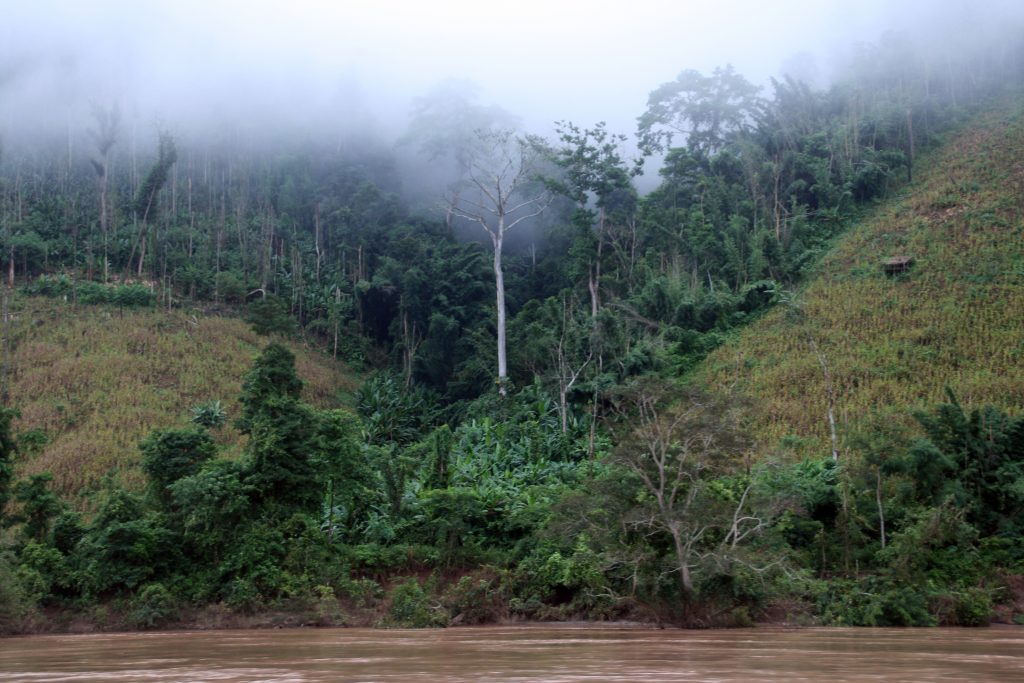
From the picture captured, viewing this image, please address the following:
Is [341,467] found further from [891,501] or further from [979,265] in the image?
[979,265]

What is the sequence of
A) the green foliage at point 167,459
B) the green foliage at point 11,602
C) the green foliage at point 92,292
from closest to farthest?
the green foliage at point 11,602 < the green foliage at point 167,459 < the green foliage at point 92,292

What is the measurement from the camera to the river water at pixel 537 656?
10109 millimetres

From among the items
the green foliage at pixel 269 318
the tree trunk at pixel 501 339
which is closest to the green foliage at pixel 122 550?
the tree trunk at pixel 501 339

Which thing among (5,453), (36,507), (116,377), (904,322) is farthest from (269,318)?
(904,322)

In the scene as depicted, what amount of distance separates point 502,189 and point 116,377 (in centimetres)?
2301

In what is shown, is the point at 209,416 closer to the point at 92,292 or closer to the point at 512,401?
the point at 512,401

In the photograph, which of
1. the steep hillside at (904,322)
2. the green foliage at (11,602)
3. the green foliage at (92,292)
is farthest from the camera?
the green foliage at (92,292)

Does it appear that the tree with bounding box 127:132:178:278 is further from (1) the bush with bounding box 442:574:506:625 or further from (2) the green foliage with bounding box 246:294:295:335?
(1) the bush with bounding box 442:574:506:625

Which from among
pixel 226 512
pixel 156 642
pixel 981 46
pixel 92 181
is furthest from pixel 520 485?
pixel 981 46

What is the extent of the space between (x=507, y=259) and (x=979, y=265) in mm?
22873

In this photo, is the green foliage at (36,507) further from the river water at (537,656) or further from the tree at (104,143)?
the tree at (104,143)

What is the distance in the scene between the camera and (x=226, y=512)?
22.7 m

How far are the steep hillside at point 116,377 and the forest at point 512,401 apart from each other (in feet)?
2.56

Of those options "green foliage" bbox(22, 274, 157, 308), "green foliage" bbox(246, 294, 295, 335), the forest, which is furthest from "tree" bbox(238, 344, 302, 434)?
"green foliage" bbox(22, 274, 157, 308)
